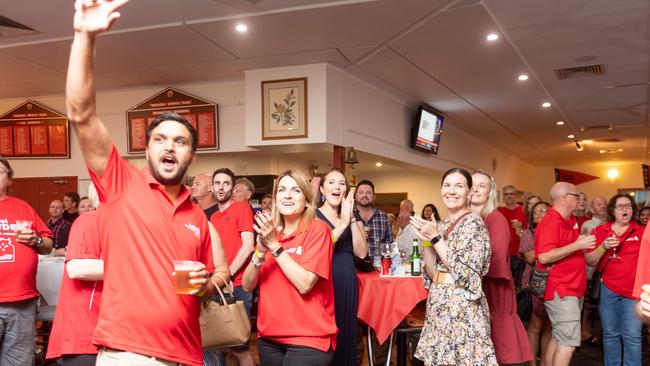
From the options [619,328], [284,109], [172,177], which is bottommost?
[619,328]

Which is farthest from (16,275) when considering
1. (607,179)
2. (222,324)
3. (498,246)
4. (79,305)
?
(607,179)

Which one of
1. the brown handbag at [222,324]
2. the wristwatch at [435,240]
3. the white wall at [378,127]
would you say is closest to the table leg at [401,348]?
the wristwatch at [435,240]

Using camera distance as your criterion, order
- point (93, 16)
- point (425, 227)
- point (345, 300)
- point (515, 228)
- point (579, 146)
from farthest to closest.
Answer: point (579, 146) < point (515, 228) < point (345, 300) < point (425, 227) < point (93, 16)

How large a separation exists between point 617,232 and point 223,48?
14.8 ft

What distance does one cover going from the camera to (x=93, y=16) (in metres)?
1.45

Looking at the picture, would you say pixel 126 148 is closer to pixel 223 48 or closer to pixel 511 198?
pixel 223 48

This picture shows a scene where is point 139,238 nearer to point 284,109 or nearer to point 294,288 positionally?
point 294,288

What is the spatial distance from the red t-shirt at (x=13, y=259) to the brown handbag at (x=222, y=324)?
1933 millimetres

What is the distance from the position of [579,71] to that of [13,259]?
6.99m

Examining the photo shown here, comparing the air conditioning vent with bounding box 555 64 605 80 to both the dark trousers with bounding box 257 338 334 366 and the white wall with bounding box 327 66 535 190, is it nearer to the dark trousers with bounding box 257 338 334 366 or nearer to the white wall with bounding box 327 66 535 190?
the white wall with bounding box 327 66 535 190

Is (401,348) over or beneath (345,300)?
beneath

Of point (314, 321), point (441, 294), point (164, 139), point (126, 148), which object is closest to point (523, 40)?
point (441, 294)

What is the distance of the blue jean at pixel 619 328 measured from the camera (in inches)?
157

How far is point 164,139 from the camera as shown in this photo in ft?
5.67
